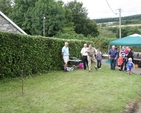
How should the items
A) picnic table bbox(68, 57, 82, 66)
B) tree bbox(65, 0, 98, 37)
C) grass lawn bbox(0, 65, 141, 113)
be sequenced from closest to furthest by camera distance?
grass lawn bbox(0, 65, 141, 113)
picnic table bbox(68, 57, 82, 66)
tree bbox(65, 0, 98, 37)

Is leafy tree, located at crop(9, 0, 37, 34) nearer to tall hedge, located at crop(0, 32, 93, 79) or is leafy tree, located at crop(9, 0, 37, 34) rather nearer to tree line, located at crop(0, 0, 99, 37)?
tree line, located at crop(0, 0, 99, 37)

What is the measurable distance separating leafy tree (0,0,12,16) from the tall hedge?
185 ft

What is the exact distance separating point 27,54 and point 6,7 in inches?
2416

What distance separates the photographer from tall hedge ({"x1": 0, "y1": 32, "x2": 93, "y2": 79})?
33.8ft

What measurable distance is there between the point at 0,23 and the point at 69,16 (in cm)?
4868

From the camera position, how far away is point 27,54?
A: 38.9 ft

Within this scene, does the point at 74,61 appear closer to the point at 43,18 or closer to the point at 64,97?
the point at 64,97

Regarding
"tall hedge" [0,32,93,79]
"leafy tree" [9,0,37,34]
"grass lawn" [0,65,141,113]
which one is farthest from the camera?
"leafy tree" [9,0,37,34]

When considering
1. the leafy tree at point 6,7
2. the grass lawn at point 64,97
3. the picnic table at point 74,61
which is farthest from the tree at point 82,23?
the grass lawn at point 64,97

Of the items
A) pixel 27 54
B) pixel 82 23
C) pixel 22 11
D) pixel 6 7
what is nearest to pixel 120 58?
pixel 27 54

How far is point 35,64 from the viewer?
41.2 ft

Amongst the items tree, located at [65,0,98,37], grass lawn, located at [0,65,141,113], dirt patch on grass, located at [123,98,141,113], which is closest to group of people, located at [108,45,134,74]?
grass lawn, located at [0,65,141,113]

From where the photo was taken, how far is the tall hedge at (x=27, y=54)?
33.8 feet

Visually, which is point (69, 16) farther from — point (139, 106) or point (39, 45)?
point (139, 106)
